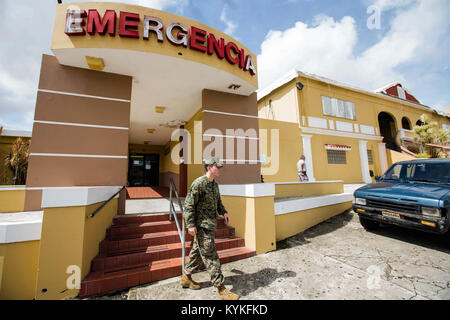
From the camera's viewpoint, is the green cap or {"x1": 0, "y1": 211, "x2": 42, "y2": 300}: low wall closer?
{"x1": 0, "y1": 211, "x2": 42, "y2": 300}: low wall

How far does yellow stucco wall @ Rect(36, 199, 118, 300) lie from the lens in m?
2.41

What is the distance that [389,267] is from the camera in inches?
123

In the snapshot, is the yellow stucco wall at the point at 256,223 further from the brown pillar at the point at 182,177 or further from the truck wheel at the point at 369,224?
the brown pillar at the point at 182,177

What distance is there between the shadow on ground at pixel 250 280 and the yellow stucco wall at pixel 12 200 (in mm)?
4215

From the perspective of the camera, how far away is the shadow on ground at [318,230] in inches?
168

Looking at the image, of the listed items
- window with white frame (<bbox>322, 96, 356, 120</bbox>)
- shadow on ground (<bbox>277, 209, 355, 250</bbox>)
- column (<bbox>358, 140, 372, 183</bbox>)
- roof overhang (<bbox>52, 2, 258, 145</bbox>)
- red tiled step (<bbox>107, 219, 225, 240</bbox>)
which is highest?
window with white frame (<bbox>322, 96, 356, 120</bbox>)

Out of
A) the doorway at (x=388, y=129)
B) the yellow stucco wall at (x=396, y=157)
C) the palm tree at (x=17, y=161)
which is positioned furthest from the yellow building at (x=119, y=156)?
the doorway at (x=388, y=129)

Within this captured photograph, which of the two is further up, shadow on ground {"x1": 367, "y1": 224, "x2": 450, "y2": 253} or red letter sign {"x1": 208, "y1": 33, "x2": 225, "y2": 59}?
red letter sign {"x1": 208, "y1": 33, "x2": 225, "y2": 59}

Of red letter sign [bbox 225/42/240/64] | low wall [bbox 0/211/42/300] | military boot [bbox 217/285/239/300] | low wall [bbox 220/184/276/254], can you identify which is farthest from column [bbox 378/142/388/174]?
low wall [bbox 0/211/42/300]

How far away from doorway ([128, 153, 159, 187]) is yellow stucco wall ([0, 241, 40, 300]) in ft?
32.9

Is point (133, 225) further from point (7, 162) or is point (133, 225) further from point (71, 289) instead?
point (7, 162)

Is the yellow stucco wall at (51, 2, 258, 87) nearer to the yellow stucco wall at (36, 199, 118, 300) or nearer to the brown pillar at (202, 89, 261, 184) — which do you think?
the brown pillar at (202, 89, 261, 184)

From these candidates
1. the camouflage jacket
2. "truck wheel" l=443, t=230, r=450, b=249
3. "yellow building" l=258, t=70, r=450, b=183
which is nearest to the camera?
the camouflage jacket

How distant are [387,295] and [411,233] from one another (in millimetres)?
2999
